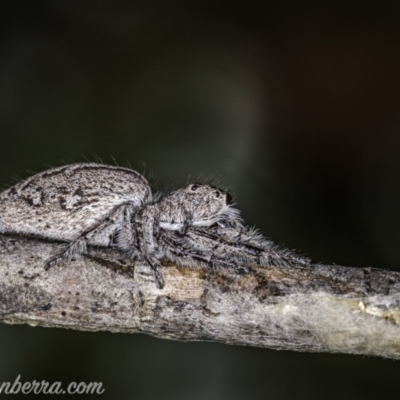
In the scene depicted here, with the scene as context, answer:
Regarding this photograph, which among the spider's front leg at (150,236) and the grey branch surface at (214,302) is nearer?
the grey branch surface at (214,302)

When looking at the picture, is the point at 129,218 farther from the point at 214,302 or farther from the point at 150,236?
the point at 214,302

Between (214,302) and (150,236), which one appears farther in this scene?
(150,236)

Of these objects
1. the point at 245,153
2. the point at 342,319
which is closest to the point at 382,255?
the point at 245,153

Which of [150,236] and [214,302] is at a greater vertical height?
[150,236]

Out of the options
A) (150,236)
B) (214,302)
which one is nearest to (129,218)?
(150,236)

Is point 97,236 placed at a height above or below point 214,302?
above

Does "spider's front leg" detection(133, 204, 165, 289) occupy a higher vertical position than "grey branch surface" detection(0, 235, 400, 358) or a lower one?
higher

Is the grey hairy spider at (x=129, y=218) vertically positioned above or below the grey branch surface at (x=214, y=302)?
above
